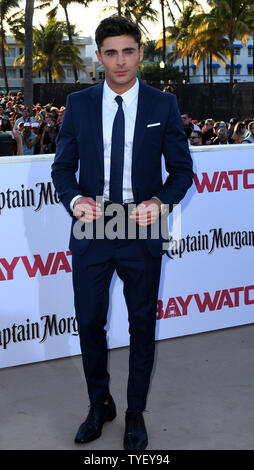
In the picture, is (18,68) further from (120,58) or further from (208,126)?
(120,58)

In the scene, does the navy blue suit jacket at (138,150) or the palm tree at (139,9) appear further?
the palm tree at (139,9)

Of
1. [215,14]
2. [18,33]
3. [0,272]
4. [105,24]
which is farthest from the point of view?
[18,33]

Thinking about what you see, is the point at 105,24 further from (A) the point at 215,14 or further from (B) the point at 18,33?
(B) the point at 18,33

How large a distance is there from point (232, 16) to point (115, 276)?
4444cm

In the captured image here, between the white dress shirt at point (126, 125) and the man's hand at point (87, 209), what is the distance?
9cm

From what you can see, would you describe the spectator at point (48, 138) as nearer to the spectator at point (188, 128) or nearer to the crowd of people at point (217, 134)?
the crowd of people at point (217, 134)

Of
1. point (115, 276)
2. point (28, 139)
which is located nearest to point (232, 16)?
point (28, 139)

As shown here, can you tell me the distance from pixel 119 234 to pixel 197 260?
197 centimetres

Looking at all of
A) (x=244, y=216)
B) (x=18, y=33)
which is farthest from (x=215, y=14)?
(x=244, y=216)

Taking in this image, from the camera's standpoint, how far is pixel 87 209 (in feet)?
10.4

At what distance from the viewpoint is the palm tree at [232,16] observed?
150 ft

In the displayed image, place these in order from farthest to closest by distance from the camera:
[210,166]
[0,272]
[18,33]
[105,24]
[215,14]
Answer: [18,33]
[215,14]
[210,166]
[0,272]
[105,24]

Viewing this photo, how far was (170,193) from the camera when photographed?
332 cm

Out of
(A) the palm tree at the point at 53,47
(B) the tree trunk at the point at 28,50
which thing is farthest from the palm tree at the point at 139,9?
(B) the tree trunk at the point at 28,50
